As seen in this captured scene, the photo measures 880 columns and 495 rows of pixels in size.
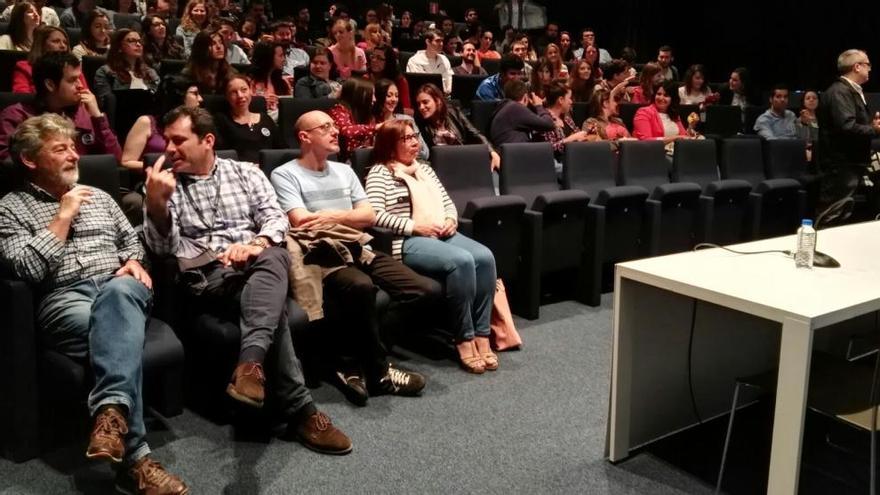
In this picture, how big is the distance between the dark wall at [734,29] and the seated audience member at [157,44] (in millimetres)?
4101

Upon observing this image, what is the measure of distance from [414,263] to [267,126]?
1207 mm

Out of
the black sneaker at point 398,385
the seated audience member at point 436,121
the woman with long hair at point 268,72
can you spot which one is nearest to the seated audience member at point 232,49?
the woman with long hair at point 268,72

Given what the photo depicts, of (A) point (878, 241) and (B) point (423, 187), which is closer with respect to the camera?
(A) point (878, 241)

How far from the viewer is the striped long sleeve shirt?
3.10 meters

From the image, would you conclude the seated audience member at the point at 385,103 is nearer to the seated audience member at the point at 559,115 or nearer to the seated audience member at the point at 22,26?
the seated audience member at the point at 559,115

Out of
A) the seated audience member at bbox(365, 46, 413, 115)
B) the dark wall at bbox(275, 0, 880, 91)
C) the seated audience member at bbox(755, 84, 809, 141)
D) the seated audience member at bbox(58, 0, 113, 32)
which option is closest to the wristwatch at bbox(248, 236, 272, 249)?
the seated audience member at bbox(365, 46, 413, 115)

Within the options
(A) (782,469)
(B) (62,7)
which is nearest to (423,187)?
(A) (782,469)

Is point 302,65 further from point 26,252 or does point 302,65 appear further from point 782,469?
point 782,469

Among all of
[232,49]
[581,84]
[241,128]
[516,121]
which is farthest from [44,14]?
[581,84]

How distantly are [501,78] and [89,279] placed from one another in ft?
10.6

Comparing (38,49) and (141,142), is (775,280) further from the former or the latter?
(38,49)

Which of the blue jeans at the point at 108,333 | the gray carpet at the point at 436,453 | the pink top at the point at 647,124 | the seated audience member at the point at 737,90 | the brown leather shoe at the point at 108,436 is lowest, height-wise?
the gray carpet at the point at 436,453

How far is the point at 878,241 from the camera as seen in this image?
101 inches

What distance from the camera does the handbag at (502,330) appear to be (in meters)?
3.23
